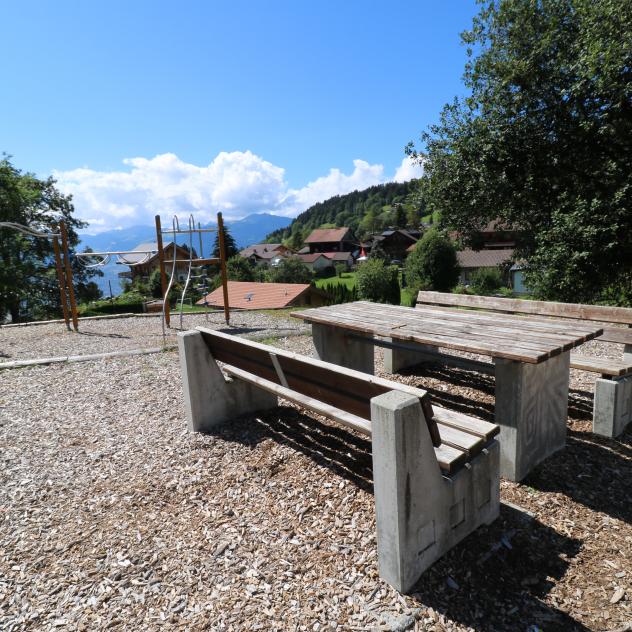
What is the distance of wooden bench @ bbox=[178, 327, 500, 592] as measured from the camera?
2025 mm

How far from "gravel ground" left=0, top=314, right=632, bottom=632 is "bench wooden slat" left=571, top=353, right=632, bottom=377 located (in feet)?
1.83

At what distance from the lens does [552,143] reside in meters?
11.2

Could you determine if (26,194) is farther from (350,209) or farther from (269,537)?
(350,209)

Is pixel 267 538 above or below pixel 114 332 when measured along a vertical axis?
below

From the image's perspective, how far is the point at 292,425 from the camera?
3.94 meters

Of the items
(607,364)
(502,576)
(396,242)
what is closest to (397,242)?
(396,242)

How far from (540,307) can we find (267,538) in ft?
11.9

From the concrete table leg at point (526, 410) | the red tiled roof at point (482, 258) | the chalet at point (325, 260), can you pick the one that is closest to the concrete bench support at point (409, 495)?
the concrete table leg at point (526, 410)

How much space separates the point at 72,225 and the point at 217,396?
27.7m

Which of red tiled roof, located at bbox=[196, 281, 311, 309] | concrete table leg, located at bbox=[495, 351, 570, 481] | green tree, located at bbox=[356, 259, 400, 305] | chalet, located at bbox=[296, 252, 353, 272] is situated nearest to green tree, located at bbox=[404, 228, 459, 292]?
green tree, located at bbox=[356, 259, 400, 305]

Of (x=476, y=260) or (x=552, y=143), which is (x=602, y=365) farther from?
(x=476, y=260)

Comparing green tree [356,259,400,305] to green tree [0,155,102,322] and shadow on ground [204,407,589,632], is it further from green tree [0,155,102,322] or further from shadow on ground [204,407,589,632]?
shadow on ground [204,407,589,632]

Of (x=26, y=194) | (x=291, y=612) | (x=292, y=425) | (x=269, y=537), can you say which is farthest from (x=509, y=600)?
(x=26, y=194)

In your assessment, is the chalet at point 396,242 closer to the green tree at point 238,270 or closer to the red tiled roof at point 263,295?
the green tree at point 238,270
